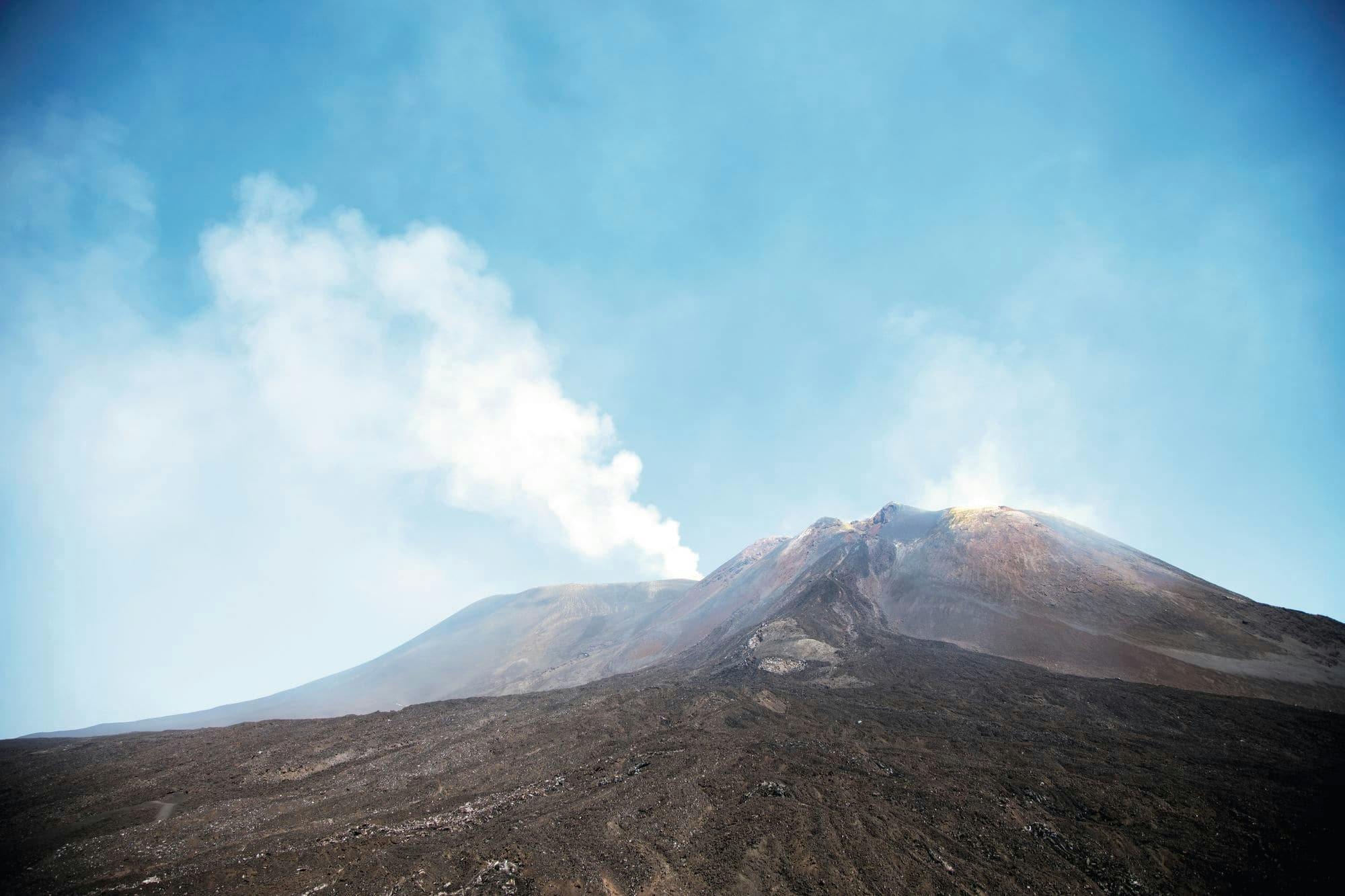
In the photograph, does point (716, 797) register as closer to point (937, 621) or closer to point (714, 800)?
point (714, 800)

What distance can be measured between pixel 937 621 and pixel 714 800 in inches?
1883

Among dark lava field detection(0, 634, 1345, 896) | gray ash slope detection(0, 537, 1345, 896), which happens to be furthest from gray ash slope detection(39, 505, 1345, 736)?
dark lava field detection(0, 634, 1345, 896)

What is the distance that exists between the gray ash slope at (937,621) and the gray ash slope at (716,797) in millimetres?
10934

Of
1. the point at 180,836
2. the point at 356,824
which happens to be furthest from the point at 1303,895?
the point at 180,836

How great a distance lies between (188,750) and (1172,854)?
4372cm

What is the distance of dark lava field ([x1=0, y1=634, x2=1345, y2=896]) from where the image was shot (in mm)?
14820

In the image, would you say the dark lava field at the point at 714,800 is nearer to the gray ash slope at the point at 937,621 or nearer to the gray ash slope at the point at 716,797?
the gray ash slope at the point at 716,797

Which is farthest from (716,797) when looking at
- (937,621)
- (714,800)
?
(937,621)

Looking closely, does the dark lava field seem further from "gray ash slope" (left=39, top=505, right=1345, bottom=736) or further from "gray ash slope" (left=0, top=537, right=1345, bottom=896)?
"gray ash slope" (left=39, top=505, right=1345, bottom=736)

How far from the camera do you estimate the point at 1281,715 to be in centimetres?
2972

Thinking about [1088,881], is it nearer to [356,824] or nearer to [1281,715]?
[356,824]

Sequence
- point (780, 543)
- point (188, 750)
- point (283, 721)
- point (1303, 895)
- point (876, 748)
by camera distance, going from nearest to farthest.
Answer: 1. point (1303, 895)
2. point (876, 748)
3. point (188, 750)
4. point (283, 721)
5. point (780, 543)

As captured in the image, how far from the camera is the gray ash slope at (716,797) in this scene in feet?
48.7

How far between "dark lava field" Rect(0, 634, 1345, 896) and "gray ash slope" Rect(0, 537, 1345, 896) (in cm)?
12
